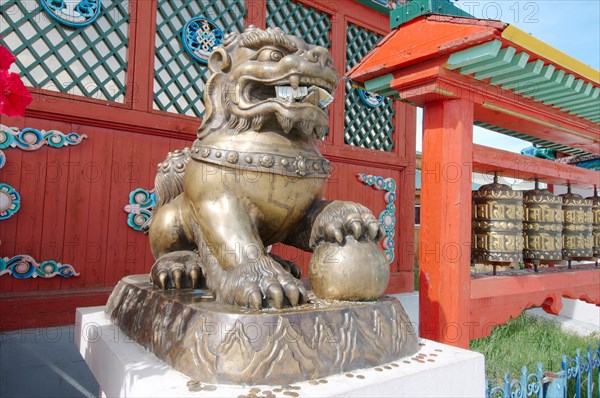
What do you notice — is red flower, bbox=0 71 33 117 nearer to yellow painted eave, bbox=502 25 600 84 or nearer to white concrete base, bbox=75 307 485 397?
white concrete base, bbox=75 307 485 397

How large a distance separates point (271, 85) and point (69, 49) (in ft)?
9.22

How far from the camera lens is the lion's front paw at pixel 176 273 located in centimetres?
150

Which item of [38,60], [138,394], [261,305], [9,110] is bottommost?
[138,394]

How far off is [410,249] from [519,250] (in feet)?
9.24

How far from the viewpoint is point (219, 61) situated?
1491 mm

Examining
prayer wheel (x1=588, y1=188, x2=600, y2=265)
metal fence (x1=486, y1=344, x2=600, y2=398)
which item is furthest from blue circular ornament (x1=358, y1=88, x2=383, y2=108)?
metal fence (x1=486, y1=344, x2=600, y2=398)

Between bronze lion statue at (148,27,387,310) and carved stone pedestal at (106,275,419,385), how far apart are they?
0.08 m

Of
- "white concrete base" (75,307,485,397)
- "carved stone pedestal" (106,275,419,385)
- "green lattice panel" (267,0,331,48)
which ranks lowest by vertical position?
"white concrete base" (75,307,485,397)

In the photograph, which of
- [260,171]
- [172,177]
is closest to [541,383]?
[260,171]

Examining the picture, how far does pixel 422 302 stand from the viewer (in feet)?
7.62

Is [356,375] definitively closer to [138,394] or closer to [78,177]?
[138,394]

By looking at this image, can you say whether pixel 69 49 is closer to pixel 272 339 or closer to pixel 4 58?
pixel 4 58

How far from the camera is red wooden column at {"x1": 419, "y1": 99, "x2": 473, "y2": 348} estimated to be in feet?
7.30

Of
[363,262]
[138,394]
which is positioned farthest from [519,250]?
[138,394]
